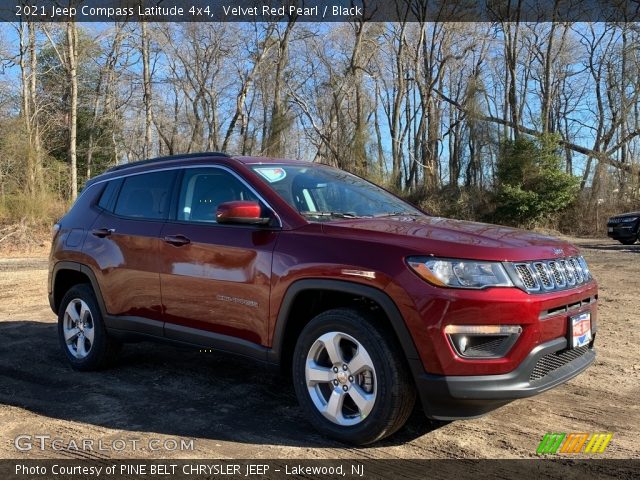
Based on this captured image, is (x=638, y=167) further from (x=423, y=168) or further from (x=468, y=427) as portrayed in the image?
(x=468, y=427)

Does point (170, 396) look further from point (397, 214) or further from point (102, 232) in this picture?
point (397, 214)

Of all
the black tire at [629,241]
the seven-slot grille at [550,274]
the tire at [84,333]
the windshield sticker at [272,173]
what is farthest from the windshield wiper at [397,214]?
the black tire at [629,241]

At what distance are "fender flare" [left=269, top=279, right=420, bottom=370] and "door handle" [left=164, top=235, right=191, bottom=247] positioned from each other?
1083 mm

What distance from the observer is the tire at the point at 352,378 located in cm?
329

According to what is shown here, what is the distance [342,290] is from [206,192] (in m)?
1.65

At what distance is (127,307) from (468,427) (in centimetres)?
293

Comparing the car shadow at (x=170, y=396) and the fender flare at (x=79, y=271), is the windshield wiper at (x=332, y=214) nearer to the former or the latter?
the car shadow at (x=170, y=396)

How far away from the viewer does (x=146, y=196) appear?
5008 millimetres

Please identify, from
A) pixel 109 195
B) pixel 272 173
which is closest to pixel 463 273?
pixel 272 173

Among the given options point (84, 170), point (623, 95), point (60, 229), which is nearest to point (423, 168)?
point (623, 95)

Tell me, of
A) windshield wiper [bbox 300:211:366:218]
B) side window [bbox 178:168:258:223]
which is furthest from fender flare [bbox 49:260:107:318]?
windshield wiper [bbox 300:211:366:218]

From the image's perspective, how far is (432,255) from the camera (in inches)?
126

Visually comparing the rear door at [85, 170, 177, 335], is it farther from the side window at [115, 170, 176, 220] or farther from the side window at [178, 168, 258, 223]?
the side window at [178, 168, 258, 223]

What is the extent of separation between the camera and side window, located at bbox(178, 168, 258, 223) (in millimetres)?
4344
